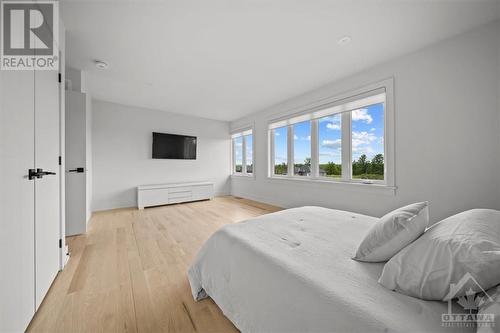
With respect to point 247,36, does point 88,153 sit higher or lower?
lower

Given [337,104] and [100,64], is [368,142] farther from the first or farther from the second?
[100,64]

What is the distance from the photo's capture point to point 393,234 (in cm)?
94

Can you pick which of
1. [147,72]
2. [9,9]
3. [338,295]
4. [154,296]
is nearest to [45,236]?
[154,296]

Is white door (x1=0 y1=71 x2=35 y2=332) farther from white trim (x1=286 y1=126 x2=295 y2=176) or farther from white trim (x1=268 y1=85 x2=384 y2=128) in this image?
white trim (x1=286 y1=126 x2=295 y2=176)

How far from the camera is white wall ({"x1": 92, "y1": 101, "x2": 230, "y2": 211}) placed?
4.12m

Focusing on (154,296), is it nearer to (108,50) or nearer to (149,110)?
(108,50)

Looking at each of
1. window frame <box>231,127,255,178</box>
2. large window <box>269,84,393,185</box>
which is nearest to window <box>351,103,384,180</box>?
large window <box>269,84,393,185</box>

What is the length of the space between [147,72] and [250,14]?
1898mm

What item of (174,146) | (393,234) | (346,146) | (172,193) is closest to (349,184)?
(346,146)

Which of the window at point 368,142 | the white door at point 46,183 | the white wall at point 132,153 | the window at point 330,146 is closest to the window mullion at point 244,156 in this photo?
the white wall at point 132,153

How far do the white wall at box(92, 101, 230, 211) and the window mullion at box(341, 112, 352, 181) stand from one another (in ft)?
12.3

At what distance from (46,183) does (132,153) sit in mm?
3303

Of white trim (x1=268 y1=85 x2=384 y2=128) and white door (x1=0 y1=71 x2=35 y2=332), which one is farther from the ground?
white trim (x1=268 y1=85 x2=384 y2=128)

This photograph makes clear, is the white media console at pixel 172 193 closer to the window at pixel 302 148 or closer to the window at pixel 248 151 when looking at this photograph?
the window at pixel 248 151
